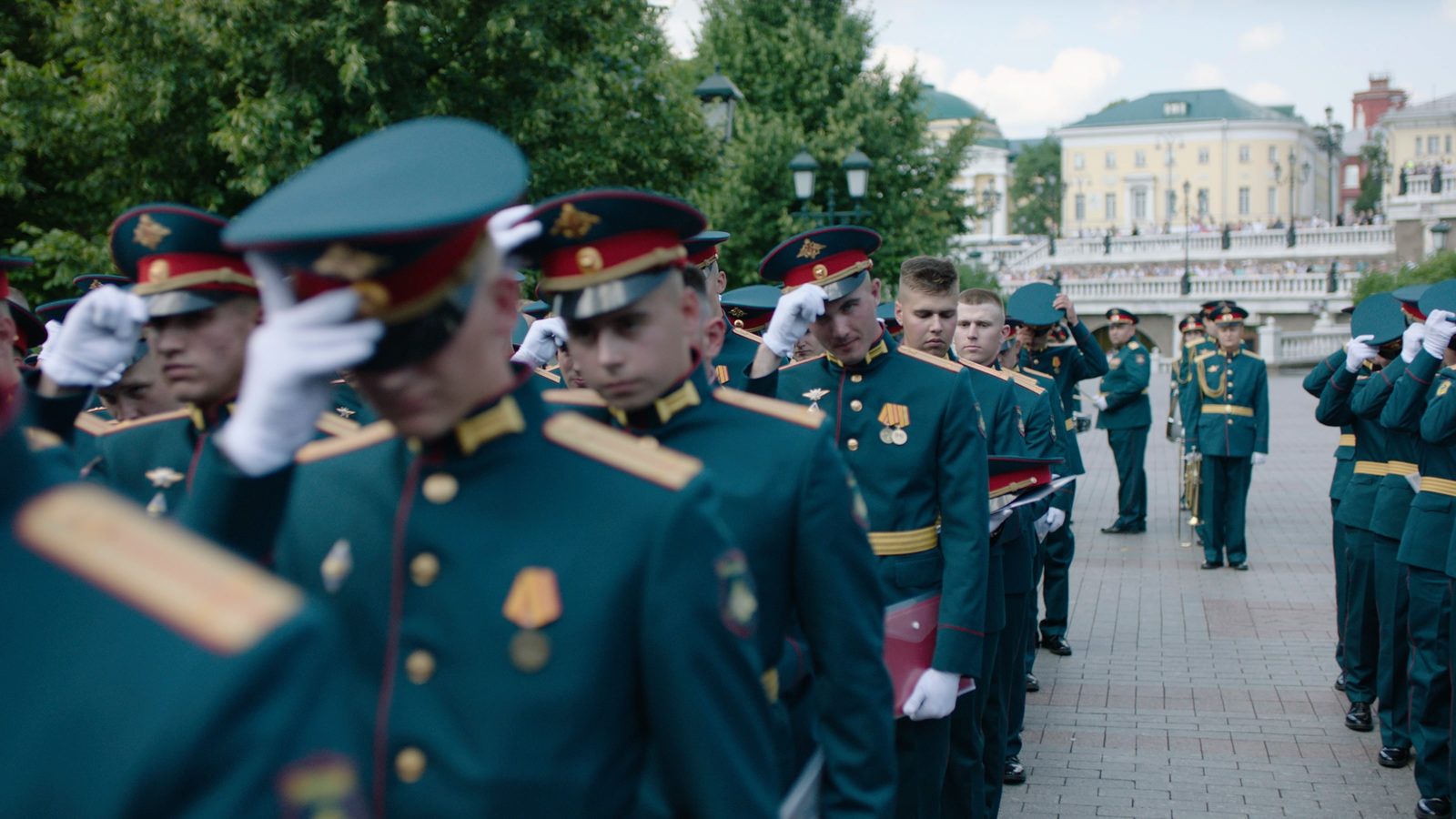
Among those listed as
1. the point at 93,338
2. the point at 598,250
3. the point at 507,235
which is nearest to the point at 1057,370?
the point at 598,250

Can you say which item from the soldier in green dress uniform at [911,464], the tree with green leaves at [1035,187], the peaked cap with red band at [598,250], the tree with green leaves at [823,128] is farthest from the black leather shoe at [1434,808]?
the tree with green leaves at [1035,187]

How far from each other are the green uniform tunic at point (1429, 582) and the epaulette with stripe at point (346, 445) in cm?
534

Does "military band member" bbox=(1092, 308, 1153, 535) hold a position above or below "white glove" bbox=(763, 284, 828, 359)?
below

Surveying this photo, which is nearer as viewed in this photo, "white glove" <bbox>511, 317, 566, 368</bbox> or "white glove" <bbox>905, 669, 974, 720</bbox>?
"white glove" <bbox>905, 669, 974, 720</bbox>

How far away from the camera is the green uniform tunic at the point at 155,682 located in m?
1.23

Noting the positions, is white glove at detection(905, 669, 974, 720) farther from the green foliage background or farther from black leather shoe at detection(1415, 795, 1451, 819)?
the green foliage background

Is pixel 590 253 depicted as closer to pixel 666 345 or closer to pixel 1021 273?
pixel 666 345

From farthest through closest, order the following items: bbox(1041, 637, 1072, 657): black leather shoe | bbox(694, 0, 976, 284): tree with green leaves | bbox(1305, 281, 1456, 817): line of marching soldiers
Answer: bbox(694, 0, 976, 284): tree with green leaves, bbox(1041, 637, 1072, 657): black leather shoe, bbox(1305, 281, 1456, 817): line of marching soldiers

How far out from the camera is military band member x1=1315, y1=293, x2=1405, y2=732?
25.3 ft

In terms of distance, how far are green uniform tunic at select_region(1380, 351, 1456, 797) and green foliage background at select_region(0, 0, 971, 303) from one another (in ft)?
32.5

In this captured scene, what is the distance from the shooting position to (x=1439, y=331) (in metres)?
6.25

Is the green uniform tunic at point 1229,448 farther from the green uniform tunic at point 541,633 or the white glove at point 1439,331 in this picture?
the green uniform tunic at point 541,633

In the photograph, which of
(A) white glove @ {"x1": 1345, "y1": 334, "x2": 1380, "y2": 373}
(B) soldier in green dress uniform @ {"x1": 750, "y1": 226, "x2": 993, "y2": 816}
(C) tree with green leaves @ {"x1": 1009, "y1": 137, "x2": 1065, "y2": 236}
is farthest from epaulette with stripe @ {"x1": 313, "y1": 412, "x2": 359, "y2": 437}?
(C) tree with green leaves @ {"x1": 1009, "y1": 137, "x2": 1065, "y2": 236}

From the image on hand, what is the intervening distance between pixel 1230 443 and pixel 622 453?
1154 cm
